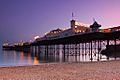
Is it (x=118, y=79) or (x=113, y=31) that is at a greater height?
(x=113, y=31)

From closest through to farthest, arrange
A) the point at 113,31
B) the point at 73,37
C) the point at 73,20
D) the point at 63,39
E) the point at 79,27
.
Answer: the point at 113,31, the point at 73,37, the point at 63,39, the point at 79,27, the point at 73,20

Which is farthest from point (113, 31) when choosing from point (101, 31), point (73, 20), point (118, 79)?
point (73, 20)

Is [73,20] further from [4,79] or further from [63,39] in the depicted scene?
[4,79]

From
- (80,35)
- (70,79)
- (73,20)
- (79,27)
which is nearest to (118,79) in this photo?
(70,79)

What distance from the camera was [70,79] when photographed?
1459cm

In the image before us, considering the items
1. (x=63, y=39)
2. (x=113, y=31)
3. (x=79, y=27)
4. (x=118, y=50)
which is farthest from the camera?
(x=79, y=27)

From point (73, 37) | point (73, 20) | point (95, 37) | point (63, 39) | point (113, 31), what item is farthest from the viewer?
point (73, 20)

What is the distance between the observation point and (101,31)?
5016 cm

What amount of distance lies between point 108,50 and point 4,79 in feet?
199

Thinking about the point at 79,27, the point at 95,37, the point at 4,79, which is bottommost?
the point at 4,79

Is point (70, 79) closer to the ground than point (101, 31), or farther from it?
closer to the ground

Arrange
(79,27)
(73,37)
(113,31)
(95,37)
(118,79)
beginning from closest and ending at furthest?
1. (118,79)
2. (113,31)
3. (95,37)
4. (73,37)
5. (79,27)

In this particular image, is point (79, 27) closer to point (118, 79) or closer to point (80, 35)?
point (80, 35)

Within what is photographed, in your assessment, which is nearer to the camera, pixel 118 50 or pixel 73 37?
pixel 73 37
